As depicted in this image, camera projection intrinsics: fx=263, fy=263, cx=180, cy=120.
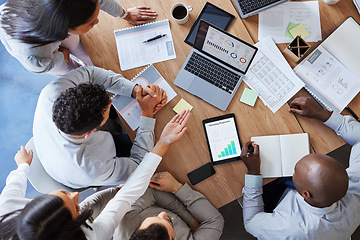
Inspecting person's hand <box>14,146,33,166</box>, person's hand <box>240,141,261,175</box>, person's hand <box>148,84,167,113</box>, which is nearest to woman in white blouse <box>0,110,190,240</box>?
person's hand <box>14,146,33,166</box>

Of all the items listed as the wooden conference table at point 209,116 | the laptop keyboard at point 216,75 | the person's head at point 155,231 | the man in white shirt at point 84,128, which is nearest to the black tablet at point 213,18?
the wooden conference table at point 209,116

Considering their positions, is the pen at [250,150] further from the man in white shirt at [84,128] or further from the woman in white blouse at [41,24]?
the woman in white blouse at [41,24]

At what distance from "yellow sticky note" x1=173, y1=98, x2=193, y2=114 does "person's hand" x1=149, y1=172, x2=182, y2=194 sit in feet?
1.13

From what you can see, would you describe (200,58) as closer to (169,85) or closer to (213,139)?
(169,85)

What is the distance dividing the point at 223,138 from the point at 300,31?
0.73 metres

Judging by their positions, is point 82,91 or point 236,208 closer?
point 82,91

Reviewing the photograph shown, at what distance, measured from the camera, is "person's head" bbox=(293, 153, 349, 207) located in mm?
1119

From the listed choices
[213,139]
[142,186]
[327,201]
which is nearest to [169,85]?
[213,139]

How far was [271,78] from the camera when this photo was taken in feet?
4.70

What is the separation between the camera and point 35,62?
1.30 meters

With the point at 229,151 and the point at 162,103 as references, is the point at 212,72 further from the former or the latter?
the point at 229,151

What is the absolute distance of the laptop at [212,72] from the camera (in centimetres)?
139

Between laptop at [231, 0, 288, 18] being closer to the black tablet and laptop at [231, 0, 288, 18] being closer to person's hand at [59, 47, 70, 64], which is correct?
the black tablet

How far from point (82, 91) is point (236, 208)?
153 centimetres
